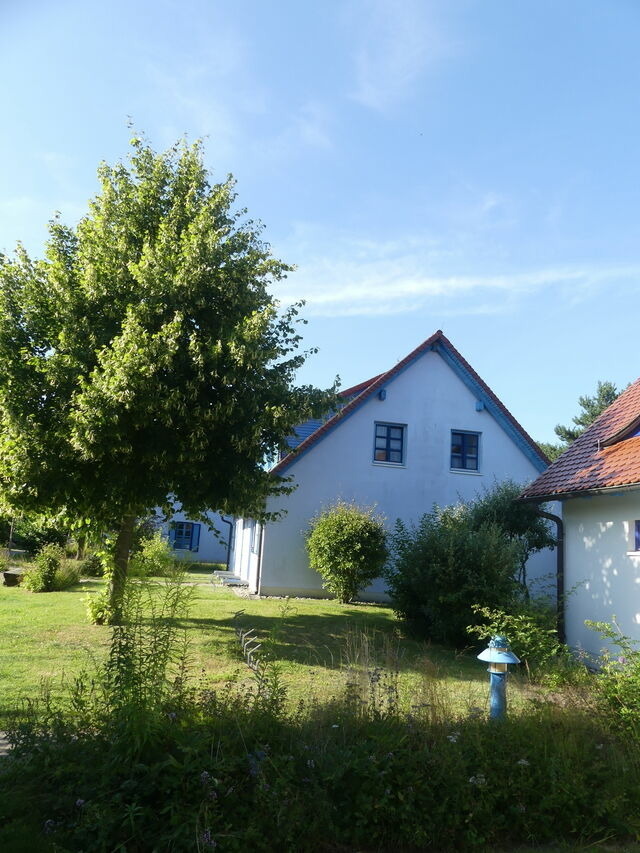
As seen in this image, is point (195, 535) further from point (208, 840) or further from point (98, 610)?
point (208, 840)

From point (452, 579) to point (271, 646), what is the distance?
6.57 meters

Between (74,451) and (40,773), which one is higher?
(74,451)

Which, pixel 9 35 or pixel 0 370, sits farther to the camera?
pixel 0 370

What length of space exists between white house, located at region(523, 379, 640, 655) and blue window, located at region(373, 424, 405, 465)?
7299 mm

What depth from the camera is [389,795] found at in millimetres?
4090

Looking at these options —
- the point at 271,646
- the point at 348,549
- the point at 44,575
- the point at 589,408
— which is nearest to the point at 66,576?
the point at 44,575

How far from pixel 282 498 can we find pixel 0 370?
9.86m

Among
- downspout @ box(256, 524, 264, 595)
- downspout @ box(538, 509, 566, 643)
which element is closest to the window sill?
downspout @ box(256, 524, 264, 595)

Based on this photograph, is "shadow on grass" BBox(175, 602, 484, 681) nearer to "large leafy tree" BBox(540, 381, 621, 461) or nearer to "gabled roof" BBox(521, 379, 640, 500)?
"gabled roof" BBox(521, 379, 640, 500)

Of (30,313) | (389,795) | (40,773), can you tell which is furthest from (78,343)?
(389,795)

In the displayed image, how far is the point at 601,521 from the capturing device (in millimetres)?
11266

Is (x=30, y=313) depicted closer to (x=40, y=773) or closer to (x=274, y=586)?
(x=40, y=773)

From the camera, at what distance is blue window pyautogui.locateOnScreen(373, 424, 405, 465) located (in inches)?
789

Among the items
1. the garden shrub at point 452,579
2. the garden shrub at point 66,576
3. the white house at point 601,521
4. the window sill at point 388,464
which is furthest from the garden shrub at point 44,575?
the white house at point 601,521
